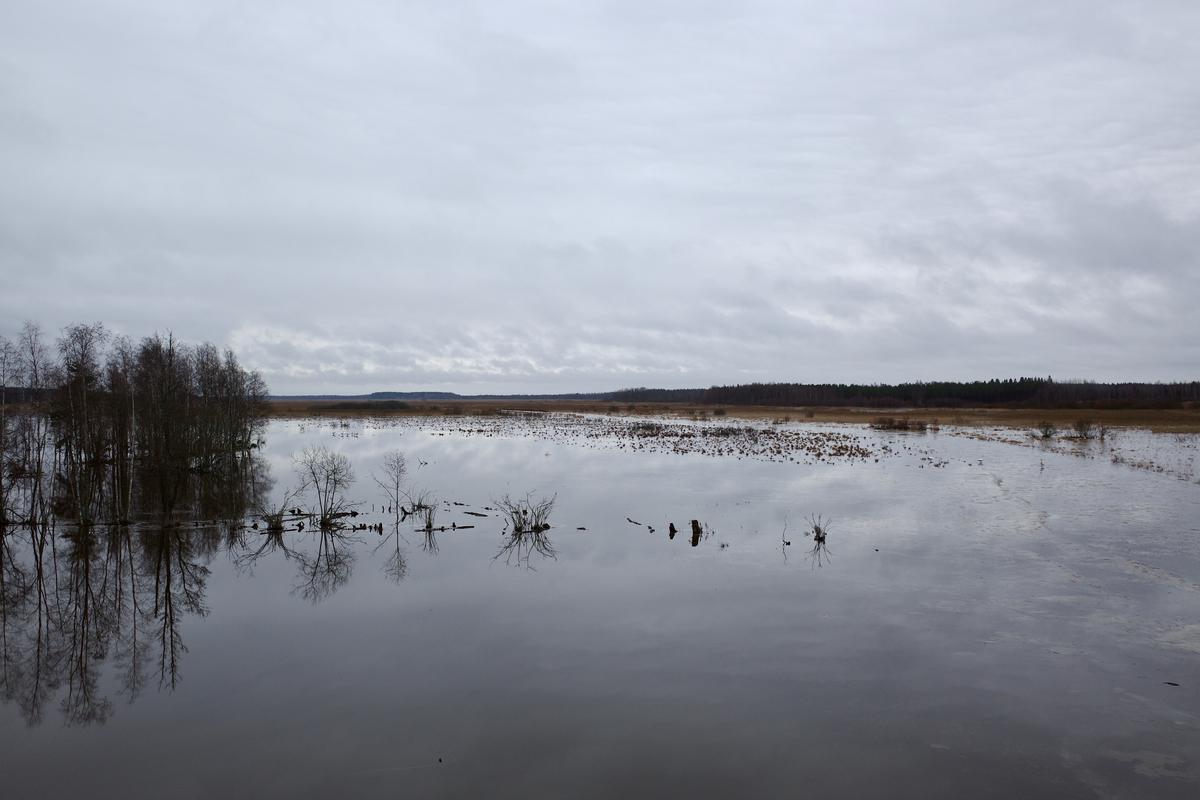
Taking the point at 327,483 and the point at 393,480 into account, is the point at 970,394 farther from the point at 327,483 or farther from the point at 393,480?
the point at 327,483

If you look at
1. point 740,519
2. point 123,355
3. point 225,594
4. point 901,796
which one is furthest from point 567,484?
point 123,355

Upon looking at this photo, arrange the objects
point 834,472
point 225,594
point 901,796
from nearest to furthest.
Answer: point 901,796, point 225,594, point 834,472

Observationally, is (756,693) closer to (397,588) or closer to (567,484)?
(397,588)

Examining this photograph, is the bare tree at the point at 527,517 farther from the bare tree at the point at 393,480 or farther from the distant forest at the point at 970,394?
the distant forest at the point at 970,394

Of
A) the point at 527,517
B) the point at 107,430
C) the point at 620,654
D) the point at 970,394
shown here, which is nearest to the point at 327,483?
the point at 527,517

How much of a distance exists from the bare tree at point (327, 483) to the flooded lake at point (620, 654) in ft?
2.83

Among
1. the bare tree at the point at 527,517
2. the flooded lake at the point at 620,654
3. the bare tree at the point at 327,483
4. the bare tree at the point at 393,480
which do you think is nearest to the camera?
the flooded lake at the point at 620,654

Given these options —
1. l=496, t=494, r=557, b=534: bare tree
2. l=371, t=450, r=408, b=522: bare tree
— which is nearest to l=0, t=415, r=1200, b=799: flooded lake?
l=496, t=494, r=557, b=534: bare tree

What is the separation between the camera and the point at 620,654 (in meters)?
10.8

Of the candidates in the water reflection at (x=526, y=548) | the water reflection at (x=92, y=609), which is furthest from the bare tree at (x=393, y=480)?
the water reflection at (x=92, y=609)

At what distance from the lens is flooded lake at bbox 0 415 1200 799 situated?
25.3 ft

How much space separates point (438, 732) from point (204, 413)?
113 feet

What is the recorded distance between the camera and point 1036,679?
957 centimetres

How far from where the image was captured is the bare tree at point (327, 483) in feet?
68.2
